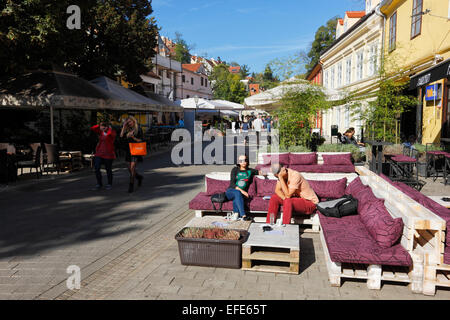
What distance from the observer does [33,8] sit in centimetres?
1030

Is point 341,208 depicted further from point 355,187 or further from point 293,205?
point 355,187

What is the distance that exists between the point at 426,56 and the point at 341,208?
31.7 feet

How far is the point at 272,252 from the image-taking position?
4684 mm

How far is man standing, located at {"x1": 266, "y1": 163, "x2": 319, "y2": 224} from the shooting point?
5891mm

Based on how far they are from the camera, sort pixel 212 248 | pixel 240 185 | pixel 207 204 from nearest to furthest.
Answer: pixel 212 248 → pixel 207 204 → pixel 240 185

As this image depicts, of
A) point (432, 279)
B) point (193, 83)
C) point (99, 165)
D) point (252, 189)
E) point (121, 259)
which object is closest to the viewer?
point (432, 279)

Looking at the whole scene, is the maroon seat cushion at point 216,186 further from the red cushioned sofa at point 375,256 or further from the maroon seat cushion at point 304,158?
the maroon seat cushion at point 304,158

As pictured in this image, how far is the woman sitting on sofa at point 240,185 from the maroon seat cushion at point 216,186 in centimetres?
32

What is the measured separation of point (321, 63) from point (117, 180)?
28.2m

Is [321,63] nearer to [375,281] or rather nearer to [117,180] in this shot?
[117,180]

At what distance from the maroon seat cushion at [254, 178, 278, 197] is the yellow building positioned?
5.70 meters

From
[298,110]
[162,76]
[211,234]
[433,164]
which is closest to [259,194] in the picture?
[211,234]

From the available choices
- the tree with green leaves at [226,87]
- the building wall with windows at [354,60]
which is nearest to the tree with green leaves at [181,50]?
the tree with green leaves at [226,87]
